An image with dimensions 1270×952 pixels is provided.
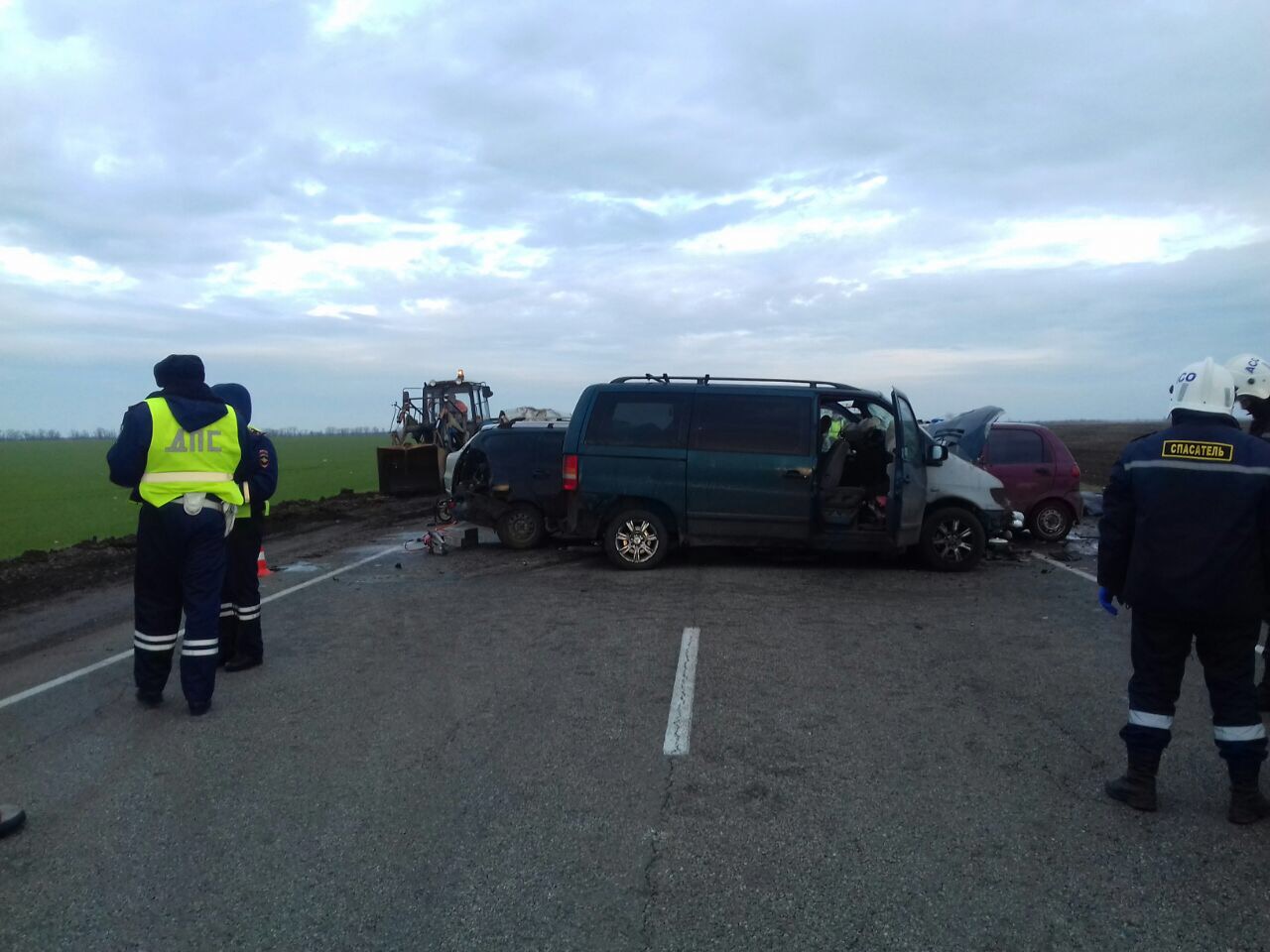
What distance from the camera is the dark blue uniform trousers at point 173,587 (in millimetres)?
6012

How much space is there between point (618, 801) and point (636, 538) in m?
6.89

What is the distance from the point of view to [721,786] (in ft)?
15.4

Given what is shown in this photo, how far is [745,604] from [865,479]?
3109mm

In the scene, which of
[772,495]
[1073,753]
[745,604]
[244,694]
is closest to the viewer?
[1073,753]

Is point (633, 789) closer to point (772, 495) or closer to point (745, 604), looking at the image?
point (745, 604)

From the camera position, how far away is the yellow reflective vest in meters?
5.98

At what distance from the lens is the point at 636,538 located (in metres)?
11.4

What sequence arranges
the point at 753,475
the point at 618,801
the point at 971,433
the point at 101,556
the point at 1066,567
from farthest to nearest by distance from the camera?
the point at 101,556 < the point at 971,433 < the point at 1066,567 < the point at 753,475 < the point at 618,801

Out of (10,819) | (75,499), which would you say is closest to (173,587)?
(10,819)

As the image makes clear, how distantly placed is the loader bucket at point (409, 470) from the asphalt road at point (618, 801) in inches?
619

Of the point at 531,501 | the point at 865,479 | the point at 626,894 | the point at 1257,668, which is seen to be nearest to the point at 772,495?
the point at 865,479

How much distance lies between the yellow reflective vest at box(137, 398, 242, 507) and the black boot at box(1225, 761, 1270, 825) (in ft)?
18.2

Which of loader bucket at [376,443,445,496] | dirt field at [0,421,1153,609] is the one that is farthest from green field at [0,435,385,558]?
loader bucket at [376,443,445,496]

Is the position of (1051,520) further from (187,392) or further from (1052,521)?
(187,392)
